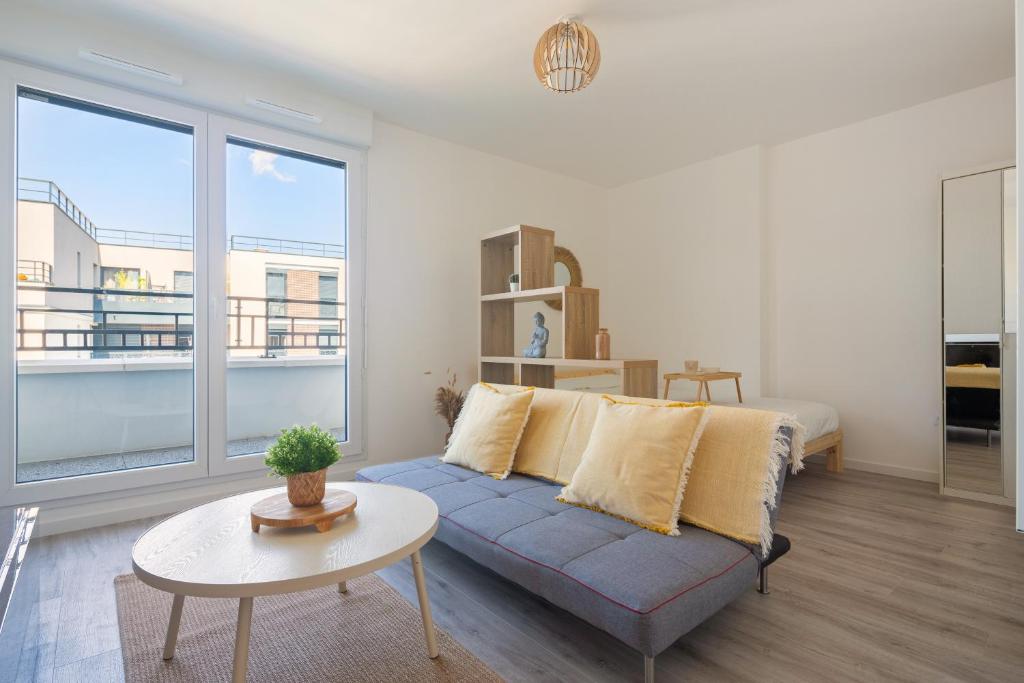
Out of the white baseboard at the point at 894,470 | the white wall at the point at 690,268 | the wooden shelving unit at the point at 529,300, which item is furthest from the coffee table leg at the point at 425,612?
the white baseboard at the point at 894,470

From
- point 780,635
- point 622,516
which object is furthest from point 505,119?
point 780,635

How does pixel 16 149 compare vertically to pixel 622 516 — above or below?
above

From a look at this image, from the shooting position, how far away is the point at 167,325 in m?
3.08

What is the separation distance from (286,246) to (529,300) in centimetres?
179

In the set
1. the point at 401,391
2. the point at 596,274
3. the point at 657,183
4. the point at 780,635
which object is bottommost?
the point at 780,635

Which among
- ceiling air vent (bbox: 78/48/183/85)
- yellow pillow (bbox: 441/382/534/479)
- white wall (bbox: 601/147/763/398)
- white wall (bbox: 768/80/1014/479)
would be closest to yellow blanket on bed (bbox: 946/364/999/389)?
white wall (bbox: 768/80/1014/479)

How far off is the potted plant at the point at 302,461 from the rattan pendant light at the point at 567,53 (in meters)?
2.15

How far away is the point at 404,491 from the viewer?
203cm

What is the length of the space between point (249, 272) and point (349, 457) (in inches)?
59.6

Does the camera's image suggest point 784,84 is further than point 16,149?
Yes

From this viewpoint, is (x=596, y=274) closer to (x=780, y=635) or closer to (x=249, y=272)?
(x=249, y=272)

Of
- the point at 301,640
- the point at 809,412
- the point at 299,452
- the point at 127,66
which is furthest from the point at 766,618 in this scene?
the point at 127,66

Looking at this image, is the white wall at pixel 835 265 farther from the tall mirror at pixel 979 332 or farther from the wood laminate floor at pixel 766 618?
the wood laminate floor at pixel 766 618

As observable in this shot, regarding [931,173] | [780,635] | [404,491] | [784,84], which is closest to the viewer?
[780,635]
